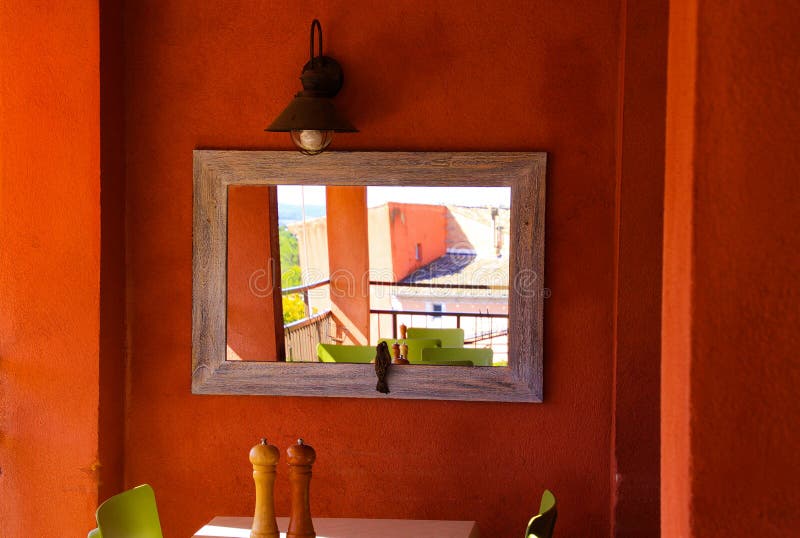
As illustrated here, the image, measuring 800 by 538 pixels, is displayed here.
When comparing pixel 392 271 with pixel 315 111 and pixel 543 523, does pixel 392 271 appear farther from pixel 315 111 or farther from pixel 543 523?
pixel 543 523

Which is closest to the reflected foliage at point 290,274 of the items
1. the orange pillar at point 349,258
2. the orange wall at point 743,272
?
the orange pillar at point 349,258

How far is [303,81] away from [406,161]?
0.52 meters

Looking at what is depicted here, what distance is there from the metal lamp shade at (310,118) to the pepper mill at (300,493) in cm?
128

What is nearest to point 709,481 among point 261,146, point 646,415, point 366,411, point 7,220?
point 646,415

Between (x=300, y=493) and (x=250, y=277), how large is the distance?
1346 mm

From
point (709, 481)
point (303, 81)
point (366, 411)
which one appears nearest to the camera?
point (709, 481)

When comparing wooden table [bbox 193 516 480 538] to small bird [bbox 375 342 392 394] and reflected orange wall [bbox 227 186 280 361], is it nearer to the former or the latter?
small bird [bbox 375 342 392 394]

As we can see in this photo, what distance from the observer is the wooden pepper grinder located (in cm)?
271

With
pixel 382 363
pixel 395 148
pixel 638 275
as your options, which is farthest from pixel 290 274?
pixel 638 275

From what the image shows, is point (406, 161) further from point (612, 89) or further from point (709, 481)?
point (709, 481)

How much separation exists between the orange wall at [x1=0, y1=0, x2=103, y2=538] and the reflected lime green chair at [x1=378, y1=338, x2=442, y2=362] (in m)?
1.17

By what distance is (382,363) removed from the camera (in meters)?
3.78

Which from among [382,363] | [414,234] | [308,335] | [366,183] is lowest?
[382,363]

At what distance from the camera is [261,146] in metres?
3.87
